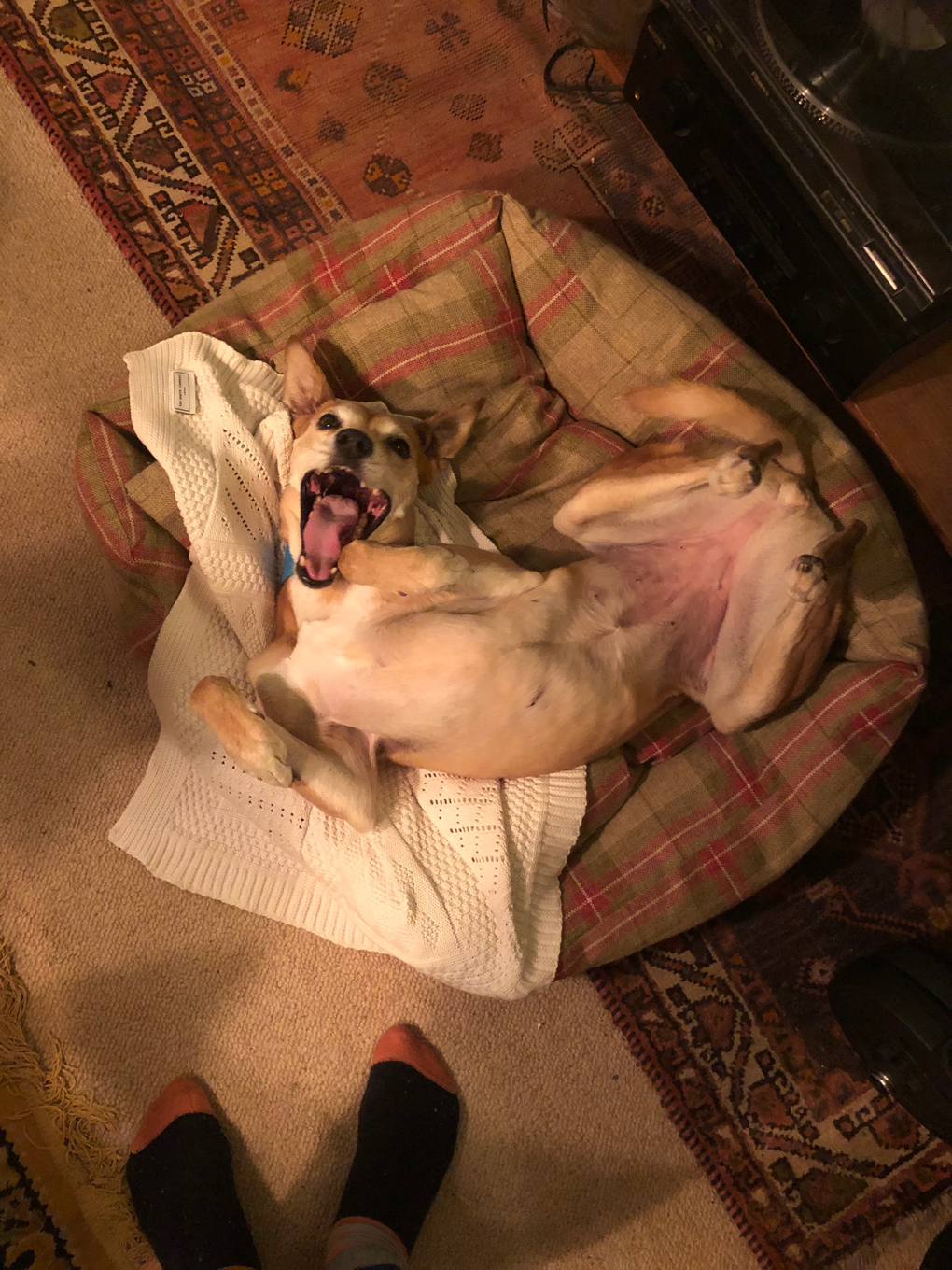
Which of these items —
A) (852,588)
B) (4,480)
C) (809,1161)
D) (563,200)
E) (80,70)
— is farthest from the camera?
(563,200)

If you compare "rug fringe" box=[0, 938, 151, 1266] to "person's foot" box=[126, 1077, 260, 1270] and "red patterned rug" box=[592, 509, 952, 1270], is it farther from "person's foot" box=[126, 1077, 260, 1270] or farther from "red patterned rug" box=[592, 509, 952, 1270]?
"red patterned rug" box=[592, 509, 952, 1270]

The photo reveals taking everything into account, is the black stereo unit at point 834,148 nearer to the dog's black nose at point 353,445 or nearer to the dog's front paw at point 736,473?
the dog's front paw at point 736,473

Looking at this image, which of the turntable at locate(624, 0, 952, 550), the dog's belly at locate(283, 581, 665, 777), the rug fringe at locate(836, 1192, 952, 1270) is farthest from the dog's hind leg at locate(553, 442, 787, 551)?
the rug fringe at locate(836, 1192, 952, 1270)

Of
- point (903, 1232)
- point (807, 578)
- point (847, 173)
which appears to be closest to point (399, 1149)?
point (903, 1232)

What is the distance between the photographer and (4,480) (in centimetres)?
224

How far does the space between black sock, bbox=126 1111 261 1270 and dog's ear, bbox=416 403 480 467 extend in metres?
1.75

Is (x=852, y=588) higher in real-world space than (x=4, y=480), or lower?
lower

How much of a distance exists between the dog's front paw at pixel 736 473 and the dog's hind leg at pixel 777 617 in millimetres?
139

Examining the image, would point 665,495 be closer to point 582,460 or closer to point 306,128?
point 582,460

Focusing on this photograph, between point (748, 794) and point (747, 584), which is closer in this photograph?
point (747, 584)

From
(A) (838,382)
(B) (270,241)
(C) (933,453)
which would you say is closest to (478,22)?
(B) (270,241)

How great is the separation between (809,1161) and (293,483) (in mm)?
2172

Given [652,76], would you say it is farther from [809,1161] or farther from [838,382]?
[809,1161]

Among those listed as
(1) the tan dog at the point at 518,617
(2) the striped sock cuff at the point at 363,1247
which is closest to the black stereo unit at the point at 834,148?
(1) the tan dog at the point at 518,617
